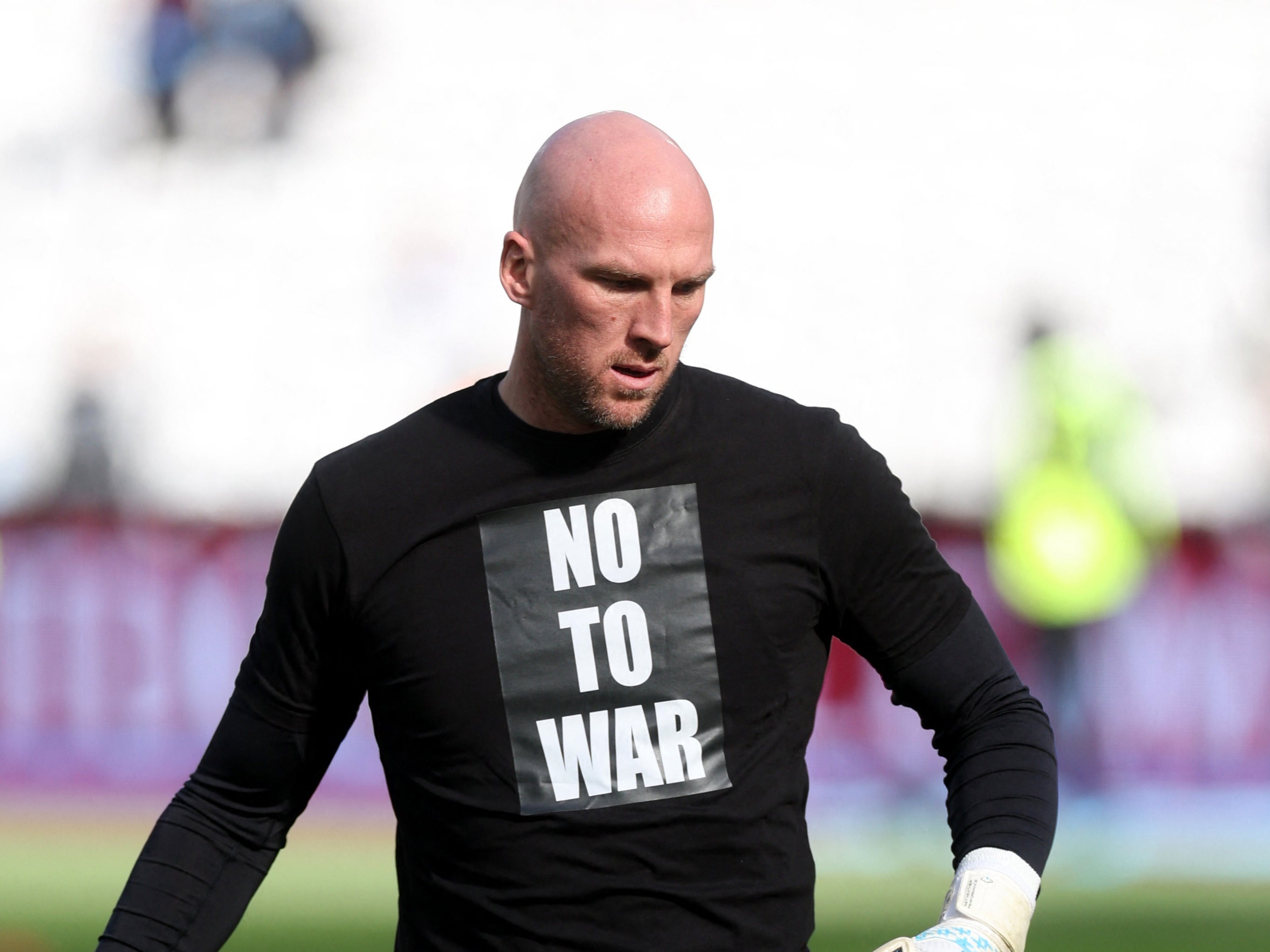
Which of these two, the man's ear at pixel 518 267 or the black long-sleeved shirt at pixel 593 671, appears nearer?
the black long-sleeved shirt at pixel 593 671

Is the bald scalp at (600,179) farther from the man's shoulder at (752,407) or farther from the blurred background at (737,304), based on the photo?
the blurred background at (737,304)

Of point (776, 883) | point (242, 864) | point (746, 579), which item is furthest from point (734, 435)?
point (242, 864)

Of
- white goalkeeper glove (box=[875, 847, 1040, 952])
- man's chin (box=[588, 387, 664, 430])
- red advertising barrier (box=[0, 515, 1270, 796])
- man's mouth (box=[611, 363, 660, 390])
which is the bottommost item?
white goalkeeper glove (box=[875, 847, 1040, 952])

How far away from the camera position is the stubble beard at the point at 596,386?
7.57 ft

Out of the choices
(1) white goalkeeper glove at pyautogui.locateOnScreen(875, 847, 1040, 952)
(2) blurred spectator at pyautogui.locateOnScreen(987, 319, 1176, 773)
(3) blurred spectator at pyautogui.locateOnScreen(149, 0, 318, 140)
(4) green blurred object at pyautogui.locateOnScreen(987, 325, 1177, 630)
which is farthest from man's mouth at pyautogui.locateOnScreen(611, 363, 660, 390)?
(3) blurred spectator at pyautogui.locateOnScreen(149, 0, 318, 140)

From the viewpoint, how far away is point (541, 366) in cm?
239

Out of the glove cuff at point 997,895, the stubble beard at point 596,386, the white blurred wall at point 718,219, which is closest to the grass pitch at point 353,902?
the white blurred wall at point 718,219

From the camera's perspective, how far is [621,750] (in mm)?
2273

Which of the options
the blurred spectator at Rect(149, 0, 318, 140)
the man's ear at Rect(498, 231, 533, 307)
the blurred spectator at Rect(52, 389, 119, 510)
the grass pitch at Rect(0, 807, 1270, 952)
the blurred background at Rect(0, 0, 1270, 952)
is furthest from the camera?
the blurred spectator at Rect(149, 0, 318, 140)

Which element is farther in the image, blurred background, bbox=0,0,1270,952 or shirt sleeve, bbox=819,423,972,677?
blurred background, bbox=0,0,1270,952

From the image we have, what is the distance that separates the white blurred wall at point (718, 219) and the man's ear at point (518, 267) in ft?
22.1

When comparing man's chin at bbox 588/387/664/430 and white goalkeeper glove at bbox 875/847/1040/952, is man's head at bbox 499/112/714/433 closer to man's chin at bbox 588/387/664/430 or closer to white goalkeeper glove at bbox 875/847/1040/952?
man's chin at bbox 588/387/664/430

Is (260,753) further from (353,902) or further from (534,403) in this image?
(353,902)

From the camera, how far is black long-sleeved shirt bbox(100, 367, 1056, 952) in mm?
2256
